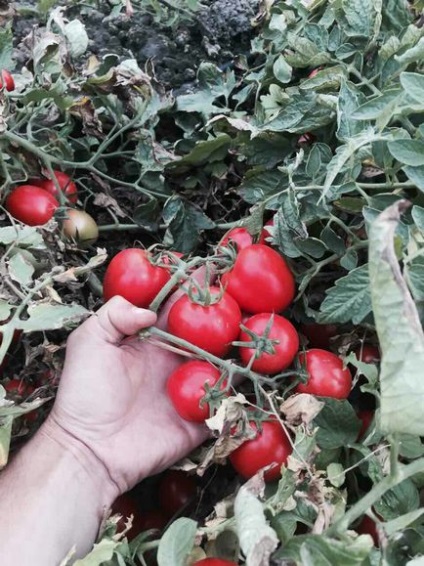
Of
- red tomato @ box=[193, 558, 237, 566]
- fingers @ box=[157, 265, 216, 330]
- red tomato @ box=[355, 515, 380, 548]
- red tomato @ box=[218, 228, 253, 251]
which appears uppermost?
red tomato @ box=[218, 228, 253, 251]

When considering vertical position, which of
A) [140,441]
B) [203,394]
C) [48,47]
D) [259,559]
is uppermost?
[48,47]

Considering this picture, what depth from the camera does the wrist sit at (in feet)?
3.28

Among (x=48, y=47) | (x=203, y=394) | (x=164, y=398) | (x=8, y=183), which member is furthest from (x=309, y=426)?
(x=48, y=47)

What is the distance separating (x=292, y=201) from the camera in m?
0.96

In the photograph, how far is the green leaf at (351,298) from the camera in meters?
0.89

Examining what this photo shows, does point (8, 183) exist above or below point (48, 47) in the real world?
below

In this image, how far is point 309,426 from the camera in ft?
2.95

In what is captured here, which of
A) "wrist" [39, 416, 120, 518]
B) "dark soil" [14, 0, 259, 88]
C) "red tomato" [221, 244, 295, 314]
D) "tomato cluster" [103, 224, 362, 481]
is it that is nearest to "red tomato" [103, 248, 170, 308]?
"tomato cluster" [103, 224, 362, 481]

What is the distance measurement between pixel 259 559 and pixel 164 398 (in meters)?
0.48

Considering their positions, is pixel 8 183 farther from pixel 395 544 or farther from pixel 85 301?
pixel 395 544

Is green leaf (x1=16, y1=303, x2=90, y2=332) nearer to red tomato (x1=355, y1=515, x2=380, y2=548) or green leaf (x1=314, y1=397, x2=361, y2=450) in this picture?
green leaf (x1=314, y1=397, x2=361, y2=450)

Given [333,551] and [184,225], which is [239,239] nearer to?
[184,225]

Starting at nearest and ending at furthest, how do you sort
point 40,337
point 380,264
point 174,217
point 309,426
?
1. point 380,264
2. point 309,426
3. point 40,337
4. point 174,217

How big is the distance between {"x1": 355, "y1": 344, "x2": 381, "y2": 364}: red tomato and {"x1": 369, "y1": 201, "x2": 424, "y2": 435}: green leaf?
16.8 inches
